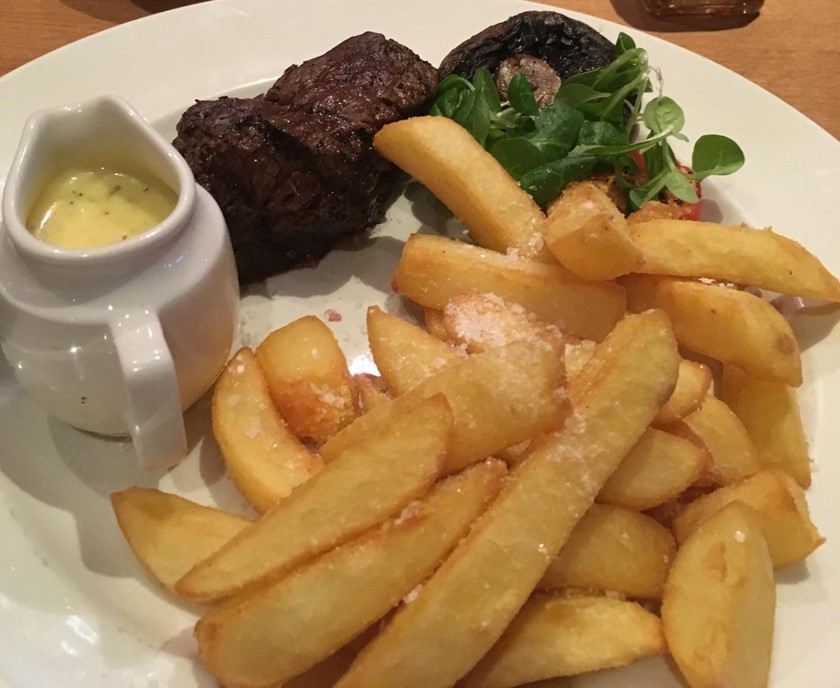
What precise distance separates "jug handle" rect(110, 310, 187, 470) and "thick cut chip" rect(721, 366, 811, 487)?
1.17 meters

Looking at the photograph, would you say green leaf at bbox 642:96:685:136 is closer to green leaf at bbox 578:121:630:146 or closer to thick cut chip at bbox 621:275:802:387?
green leaf at bbox 578:121:630:146

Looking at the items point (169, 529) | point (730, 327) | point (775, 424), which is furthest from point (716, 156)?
point (169, 529)

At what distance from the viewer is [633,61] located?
7.58ft

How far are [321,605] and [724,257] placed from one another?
113cm

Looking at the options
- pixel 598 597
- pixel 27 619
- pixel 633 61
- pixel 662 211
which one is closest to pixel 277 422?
pixel 27 619

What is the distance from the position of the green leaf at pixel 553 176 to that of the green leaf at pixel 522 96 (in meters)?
0.19

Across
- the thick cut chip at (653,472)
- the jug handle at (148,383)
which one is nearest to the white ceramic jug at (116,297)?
the jug handle at (148,383)

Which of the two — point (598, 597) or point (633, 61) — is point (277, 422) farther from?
point (633, 61)

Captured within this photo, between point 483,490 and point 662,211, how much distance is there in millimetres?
1134

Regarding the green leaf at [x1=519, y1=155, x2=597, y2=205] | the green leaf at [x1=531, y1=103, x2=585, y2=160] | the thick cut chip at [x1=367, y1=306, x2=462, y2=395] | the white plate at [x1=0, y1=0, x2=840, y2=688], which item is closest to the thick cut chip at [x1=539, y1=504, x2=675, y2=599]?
the white plate at [x1=0, y1=0, x2=840, y2=688]

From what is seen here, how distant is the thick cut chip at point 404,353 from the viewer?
1.57 metres

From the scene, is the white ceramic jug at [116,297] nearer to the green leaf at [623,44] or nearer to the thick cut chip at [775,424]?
the thick cut chip at [775,424]

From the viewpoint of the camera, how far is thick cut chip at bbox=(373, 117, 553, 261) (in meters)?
1.83

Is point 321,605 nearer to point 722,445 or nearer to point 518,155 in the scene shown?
point 722,445
